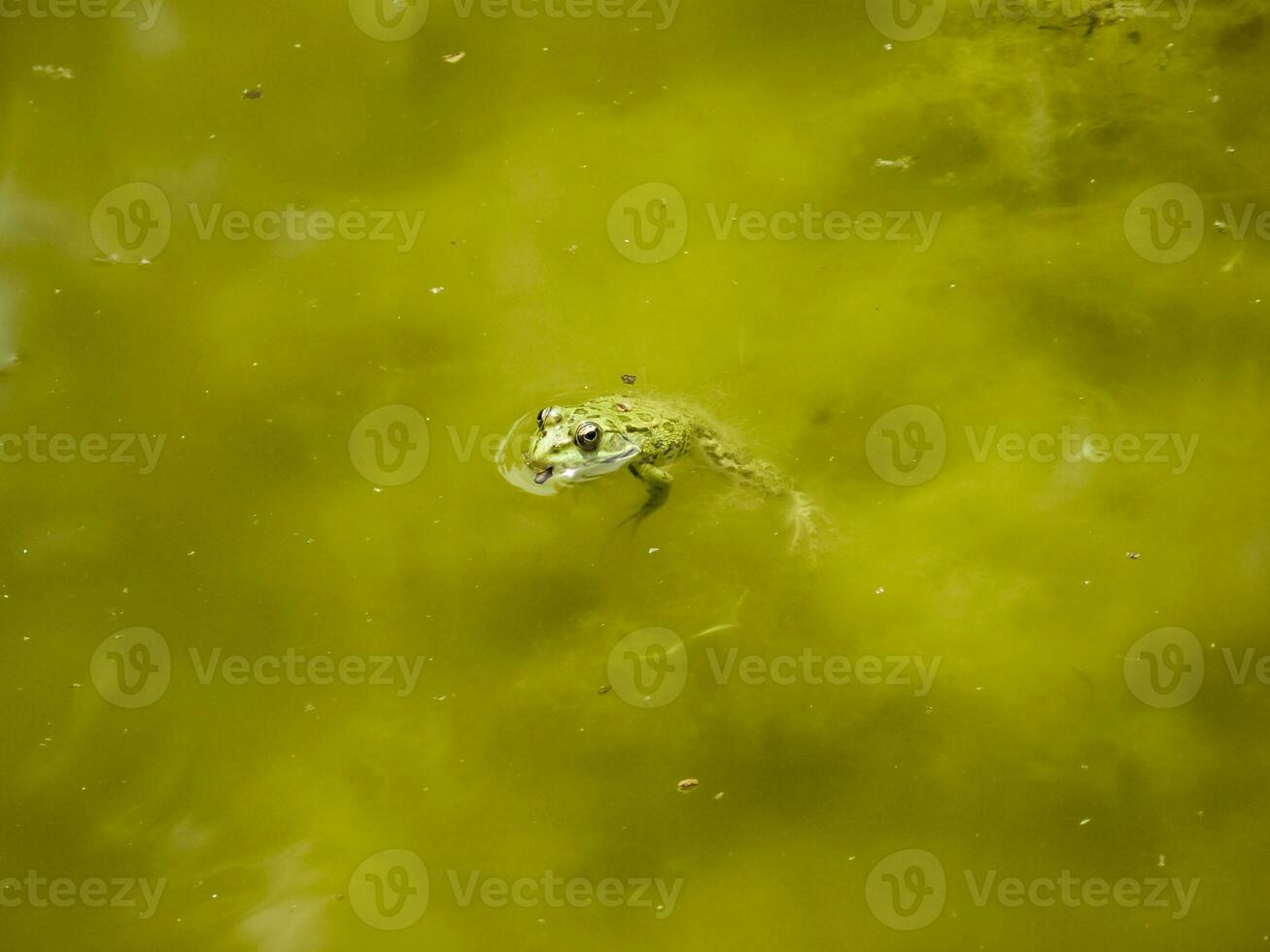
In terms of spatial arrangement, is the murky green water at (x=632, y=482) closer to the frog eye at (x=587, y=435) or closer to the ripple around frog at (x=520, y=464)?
the ripple around frog at (x=520, y=464)

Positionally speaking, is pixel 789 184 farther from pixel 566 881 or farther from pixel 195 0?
pixel 566 881

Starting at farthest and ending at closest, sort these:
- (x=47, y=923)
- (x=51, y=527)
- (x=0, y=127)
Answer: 1. (x=0, y=127)
2. (x=51, y=527)
3. (x=47, y=923)

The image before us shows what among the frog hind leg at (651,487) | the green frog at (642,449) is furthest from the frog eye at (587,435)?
the frog hind leg at (651,487)

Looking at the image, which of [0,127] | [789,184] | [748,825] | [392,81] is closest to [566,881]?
[748,825]

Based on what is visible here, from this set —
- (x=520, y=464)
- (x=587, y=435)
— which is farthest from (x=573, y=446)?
(x=520, y=464)

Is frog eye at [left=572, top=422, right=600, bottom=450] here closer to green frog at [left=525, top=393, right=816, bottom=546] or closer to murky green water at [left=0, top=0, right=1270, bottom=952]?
green frog at [left=525, top=393, right=816, bottom=546]
